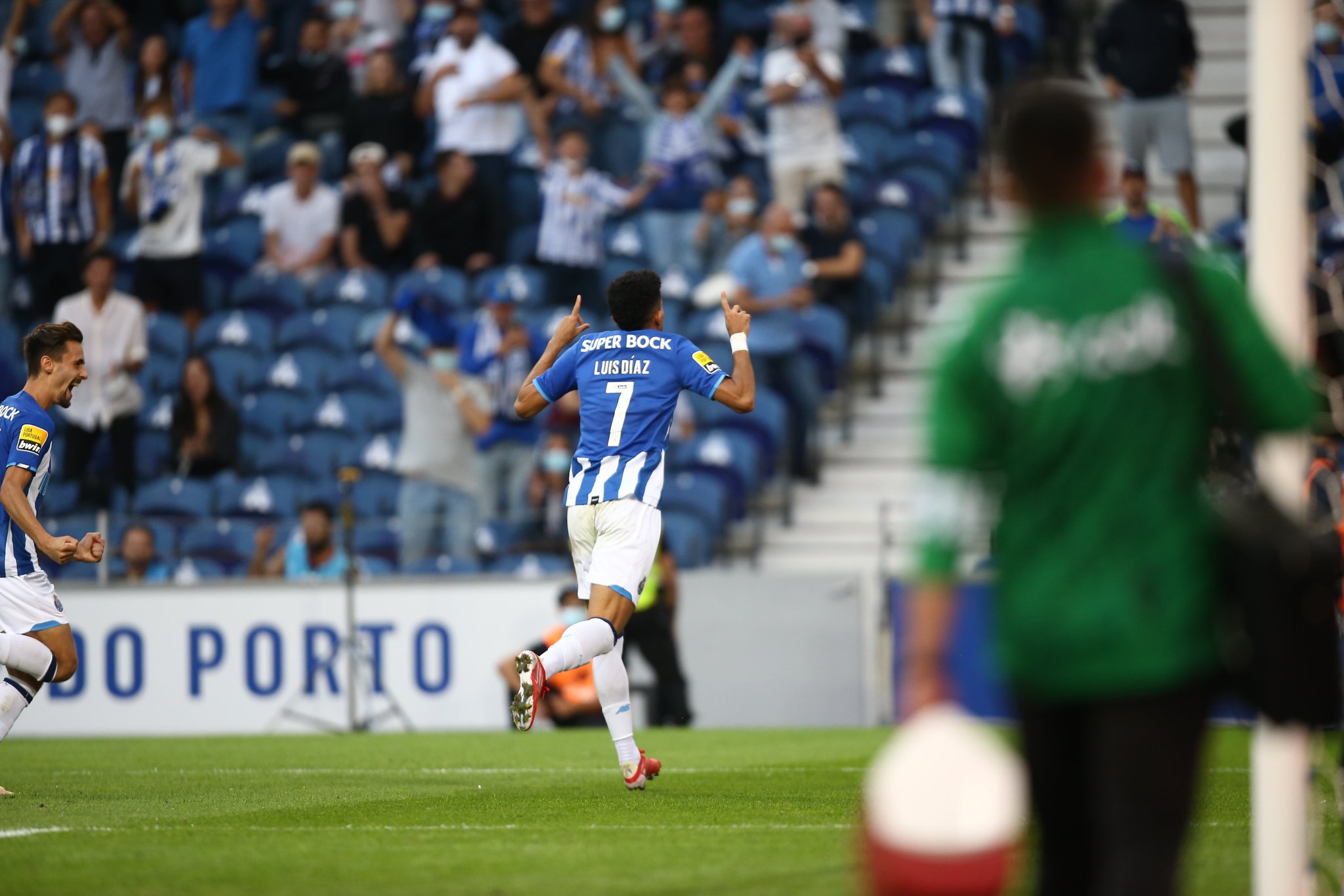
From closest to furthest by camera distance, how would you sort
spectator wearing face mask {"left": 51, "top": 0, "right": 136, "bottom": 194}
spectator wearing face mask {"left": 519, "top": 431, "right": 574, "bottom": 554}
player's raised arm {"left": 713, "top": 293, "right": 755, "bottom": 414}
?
player's raised arm {"left": 713, "top": 293, "right": 755, "bottom": 414}, spectator wearing face mask {"left": 519, "top": 431, "right": 574, "bottom": 554}, spectator wearing face mask {"left": 51, "top": 0, "right": 136, "bottom": 194}

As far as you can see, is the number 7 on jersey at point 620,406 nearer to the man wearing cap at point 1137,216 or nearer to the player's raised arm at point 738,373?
the player's raised arm at point 738,373

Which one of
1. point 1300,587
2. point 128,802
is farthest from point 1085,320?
point 128,802

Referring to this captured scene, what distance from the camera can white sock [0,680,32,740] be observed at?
8.52m

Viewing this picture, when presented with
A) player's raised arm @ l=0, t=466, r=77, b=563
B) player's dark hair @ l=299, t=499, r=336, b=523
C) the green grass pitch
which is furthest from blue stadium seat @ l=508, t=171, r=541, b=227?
player's raised arm @ l=0, t=466, r=77, b=563

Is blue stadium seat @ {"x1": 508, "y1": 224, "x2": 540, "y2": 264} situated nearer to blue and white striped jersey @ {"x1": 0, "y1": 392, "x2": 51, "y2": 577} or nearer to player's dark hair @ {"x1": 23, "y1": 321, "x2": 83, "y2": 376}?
player's dark hair @ {"x1": 23, "y1": 321, "x2": 83, "y2": 376}

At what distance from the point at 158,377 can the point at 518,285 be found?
375cm

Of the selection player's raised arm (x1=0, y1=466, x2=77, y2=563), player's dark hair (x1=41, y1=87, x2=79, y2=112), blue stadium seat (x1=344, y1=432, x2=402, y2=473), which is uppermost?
player's dark hair (x1=41, y1=87, x2=79, y2=112)

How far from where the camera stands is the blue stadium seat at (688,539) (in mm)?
14961

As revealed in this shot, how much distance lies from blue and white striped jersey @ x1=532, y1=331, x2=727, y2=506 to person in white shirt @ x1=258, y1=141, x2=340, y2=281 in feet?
34.1

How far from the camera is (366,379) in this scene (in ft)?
55.9

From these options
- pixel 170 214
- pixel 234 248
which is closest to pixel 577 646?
pixel 170 214

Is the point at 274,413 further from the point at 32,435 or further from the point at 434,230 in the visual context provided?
the point at 32,435

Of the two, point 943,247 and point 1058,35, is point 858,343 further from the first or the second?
point 1058,35

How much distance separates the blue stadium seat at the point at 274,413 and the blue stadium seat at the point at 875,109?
6.35 m
